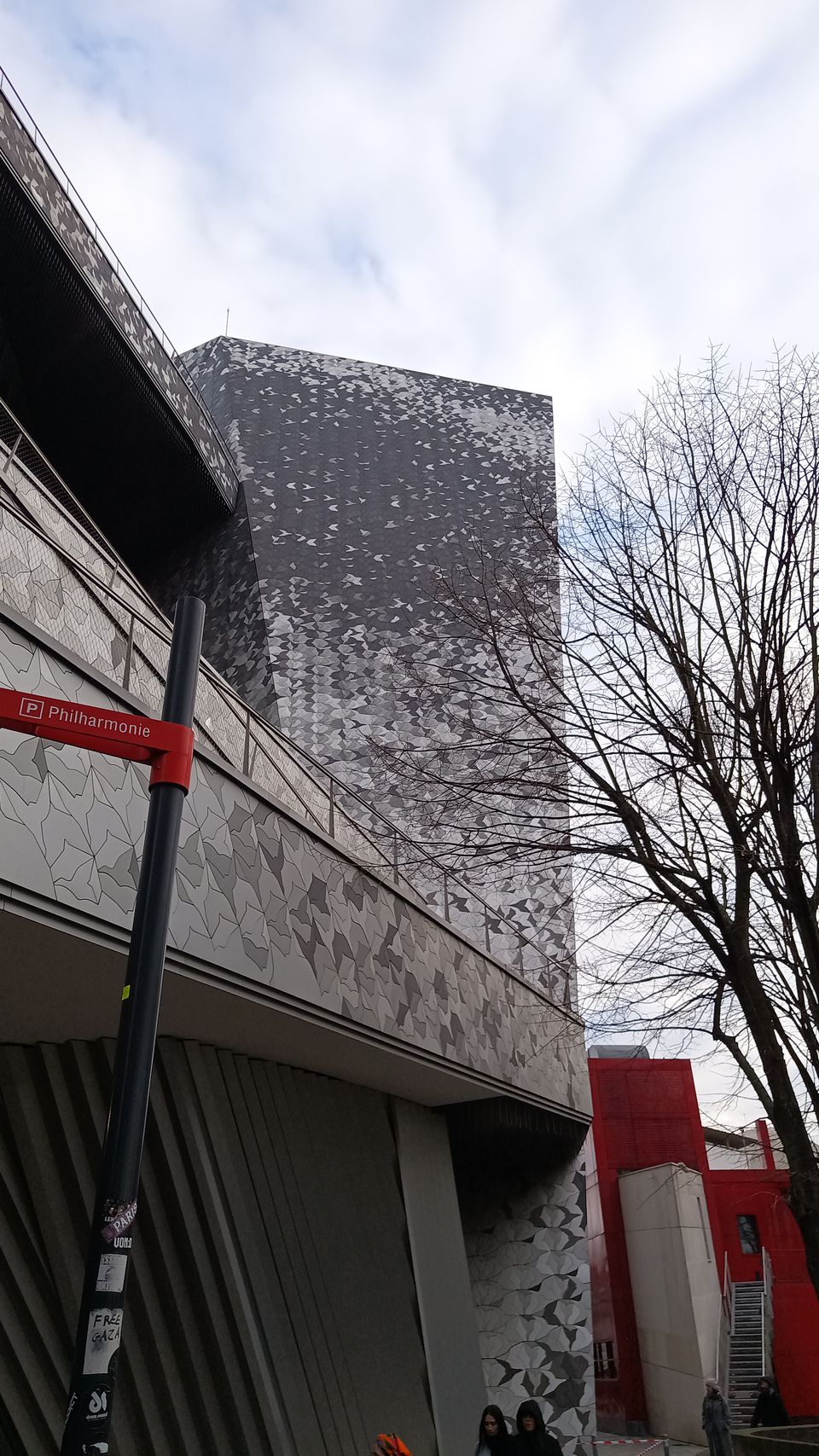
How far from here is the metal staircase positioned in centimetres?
1822

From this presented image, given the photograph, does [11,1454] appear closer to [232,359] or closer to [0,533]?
[0,533]

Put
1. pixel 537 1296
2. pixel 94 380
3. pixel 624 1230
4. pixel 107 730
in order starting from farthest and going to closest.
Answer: pixel 624 1230
pixel 94 380
pixel 537 1296
pixel 107 730

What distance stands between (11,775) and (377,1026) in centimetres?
483

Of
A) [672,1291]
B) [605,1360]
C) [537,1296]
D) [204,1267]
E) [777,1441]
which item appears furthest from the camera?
[605,1360]

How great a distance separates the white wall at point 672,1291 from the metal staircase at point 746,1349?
1045 mm

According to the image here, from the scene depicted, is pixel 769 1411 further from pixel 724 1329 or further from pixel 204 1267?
pixel 204 1267

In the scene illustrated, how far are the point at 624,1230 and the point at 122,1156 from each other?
717 inches

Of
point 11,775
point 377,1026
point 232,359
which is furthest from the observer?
point 232,359

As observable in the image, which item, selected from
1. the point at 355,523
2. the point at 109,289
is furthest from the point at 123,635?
the point at 355,523

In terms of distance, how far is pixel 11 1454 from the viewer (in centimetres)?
653

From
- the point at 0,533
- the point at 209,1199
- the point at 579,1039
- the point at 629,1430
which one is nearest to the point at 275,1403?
the point at 209,1199

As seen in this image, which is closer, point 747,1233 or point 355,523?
point 747,1233

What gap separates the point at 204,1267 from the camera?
307 inches

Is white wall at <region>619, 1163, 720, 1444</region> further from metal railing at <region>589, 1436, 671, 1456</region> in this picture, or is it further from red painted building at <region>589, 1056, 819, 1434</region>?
metal railing at <region>589, 1436, 671, 1456</region>
